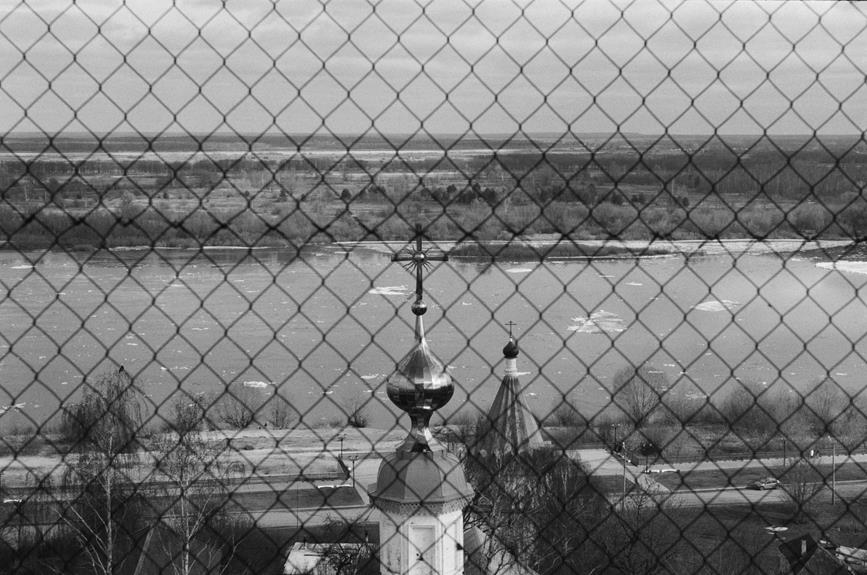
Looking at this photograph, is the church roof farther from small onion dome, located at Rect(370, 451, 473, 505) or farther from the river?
small onion dome, located at Rect(370, 451, 473, 505)

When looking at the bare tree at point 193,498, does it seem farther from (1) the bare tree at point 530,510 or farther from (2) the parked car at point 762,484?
(2) the parked car at point 762,484

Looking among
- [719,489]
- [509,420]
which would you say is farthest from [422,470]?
[719,489]

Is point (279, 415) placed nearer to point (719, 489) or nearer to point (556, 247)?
point (719, 489)

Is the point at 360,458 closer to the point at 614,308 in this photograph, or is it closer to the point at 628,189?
the point at 614,308

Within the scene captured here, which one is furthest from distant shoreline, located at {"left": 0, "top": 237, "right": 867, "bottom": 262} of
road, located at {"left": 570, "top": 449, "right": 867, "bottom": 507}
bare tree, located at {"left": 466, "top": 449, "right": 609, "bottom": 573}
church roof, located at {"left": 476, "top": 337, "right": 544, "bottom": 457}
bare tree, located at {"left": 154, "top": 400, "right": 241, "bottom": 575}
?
road, located at {"left": 570, "top": 449, "right": 867, "bottom": 507}

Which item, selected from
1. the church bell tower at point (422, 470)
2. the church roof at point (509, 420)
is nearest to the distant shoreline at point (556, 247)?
the church bell tower at point (422, 470)

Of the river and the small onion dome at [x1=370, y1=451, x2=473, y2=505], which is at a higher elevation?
the river

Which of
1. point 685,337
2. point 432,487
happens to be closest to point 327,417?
point 685,337
